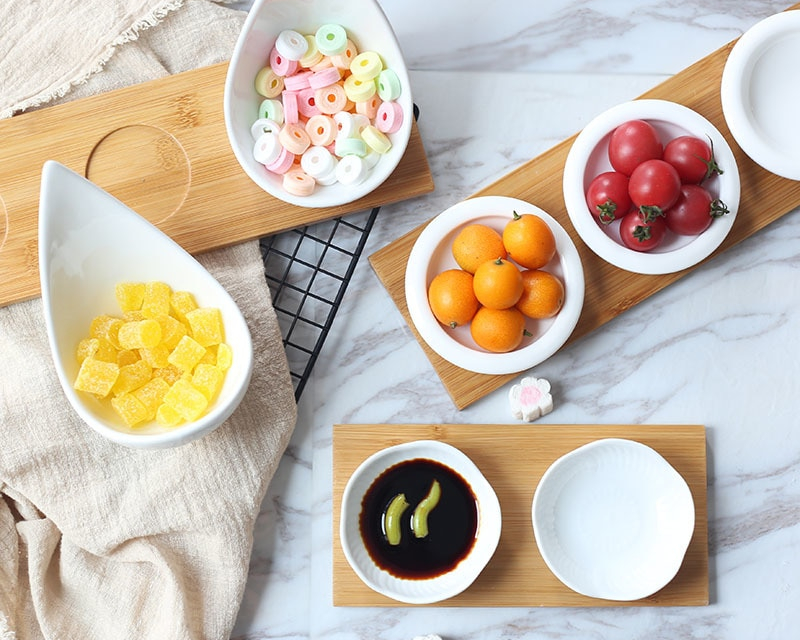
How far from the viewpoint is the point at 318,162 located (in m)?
1.27

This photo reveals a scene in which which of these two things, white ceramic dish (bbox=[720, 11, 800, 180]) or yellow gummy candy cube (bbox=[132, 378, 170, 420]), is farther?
white ceramic dish (bbox=[720, 11, 800, 180])

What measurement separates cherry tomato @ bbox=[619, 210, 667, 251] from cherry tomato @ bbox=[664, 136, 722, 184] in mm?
78

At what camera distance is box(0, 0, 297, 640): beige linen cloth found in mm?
1291

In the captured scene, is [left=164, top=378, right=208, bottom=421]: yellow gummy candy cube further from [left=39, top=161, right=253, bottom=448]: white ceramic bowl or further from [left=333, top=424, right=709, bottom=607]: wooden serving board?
[left=333, top=424, right=709, bottom=607]: wooden serving board

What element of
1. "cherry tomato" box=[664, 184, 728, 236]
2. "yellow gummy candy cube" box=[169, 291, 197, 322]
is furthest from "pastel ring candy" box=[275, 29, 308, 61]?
"cherry tomato" box=[664, 184, 728, 236]

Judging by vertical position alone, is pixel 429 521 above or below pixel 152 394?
below

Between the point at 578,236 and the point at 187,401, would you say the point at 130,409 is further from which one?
the point at 578,236

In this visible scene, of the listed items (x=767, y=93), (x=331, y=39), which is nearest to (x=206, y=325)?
(x=331, y=39)

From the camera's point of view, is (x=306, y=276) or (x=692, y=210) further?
(x=306, y=276)

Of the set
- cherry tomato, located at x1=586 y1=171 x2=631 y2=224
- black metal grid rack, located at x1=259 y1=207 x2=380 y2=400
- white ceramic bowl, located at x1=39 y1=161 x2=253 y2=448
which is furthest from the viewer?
black metal grid rack, located at x1=259 y1=207 x2=380 y2=400

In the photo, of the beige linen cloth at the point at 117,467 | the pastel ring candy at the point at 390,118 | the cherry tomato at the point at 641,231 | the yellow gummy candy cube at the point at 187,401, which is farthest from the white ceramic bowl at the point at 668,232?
the yellow gummy candy cube at the point at 187,401

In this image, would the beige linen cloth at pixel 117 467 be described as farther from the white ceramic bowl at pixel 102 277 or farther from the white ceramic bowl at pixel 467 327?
the white ceramic bowl at pixel 467 327

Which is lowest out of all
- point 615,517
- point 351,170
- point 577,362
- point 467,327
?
point 615,517

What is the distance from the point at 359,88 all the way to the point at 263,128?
16 centimetres
